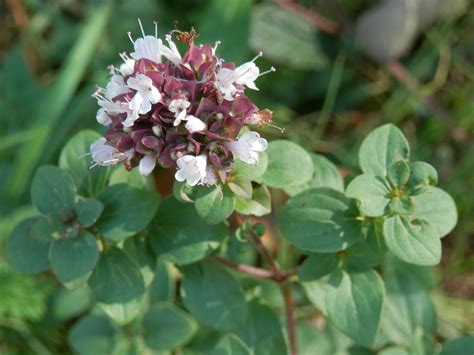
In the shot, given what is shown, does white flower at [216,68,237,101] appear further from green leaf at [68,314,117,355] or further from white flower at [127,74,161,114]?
green leaf at [68,314,117,355]

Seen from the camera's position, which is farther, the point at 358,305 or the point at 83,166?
the point at 83,166

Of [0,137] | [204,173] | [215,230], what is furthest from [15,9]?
[204,173]

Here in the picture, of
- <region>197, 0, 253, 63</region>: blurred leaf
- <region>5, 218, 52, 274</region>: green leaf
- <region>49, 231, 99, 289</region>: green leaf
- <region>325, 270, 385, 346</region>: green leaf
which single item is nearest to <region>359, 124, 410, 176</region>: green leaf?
<region>325, 270, 385, 346</region>: green leaf

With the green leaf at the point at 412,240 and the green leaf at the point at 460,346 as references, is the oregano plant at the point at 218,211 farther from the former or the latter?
the green leaf at the point at 460,346

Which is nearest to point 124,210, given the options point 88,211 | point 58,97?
point 88,211

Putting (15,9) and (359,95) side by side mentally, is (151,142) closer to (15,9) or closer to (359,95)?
(359,95)

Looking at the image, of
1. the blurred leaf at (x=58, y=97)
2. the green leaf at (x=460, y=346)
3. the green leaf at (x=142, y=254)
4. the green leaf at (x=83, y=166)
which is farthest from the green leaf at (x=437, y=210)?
the blurred leaf at (x=58, y=97)

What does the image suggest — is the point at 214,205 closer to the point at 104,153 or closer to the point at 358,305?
the point at 104,153
